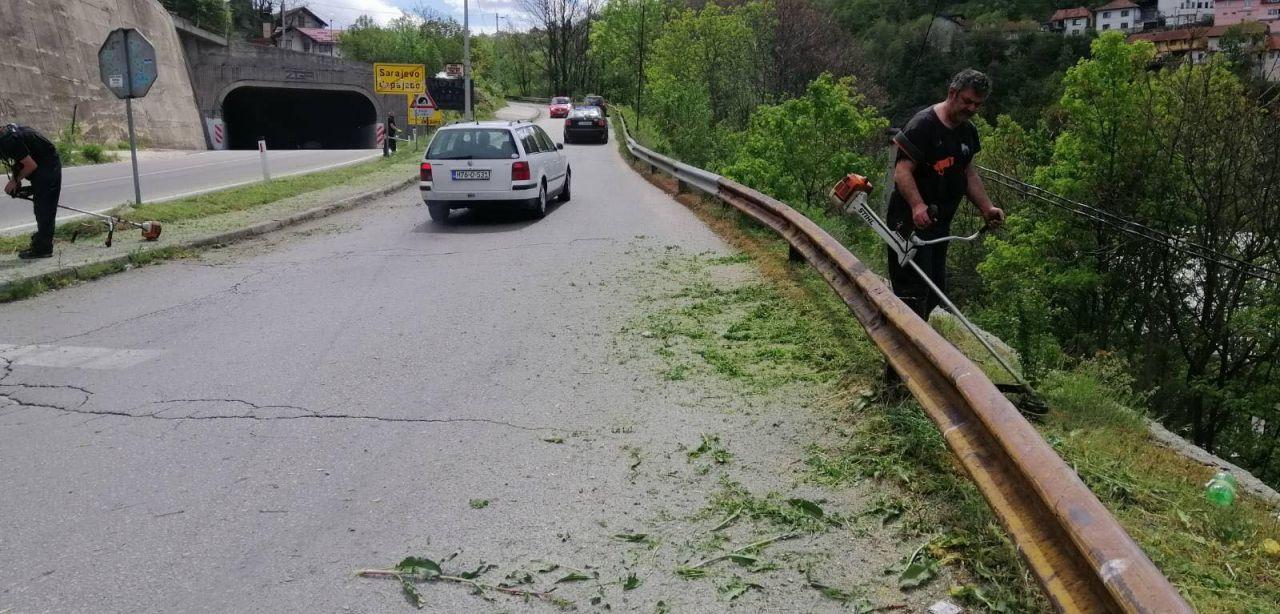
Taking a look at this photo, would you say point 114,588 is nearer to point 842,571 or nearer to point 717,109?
point 842,571

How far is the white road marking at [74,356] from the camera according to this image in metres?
6.02

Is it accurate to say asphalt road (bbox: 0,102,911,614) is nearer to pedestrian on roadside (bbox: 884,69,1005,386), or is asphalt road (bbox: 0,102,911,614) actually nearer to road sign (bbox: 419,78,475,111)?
pedestrian on roadside (bbox: 884,69,1005,386)

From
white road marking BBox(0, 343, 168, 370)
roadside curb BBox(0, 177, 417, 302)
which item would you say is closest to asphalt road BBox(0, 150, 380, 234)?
roadside curb BBox(0, 177, 417, 302)

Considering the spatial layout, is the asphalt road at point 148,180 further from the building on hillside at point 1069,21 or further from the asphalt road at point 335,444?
the building on hillside at point 1069,21

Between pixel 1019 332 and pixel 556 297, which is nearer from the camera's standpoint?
pixel 1019 332

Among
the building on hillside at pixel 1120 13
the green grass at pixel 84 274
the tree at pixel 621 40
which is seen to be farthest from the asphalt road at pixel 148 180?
the building on hillside at pixel 1120 13

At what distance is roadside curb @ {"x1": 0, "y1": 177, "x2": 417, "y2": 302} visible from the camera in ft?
28.4

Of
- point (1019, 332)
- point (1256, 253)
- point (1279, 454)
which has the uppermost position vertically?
point (1019, 332)

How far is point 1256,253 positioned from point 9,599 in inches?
626

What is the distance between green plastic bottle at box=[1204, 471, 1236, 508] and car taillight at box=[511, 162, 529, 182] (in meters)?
11.0

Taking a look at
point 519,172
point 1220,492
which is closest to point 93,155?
point 519,172

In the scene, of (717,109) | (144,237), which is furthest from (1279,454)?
(717,109)

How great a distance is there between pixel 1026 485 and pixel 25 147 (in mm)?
10224

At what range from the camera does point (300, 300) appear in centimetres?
810
